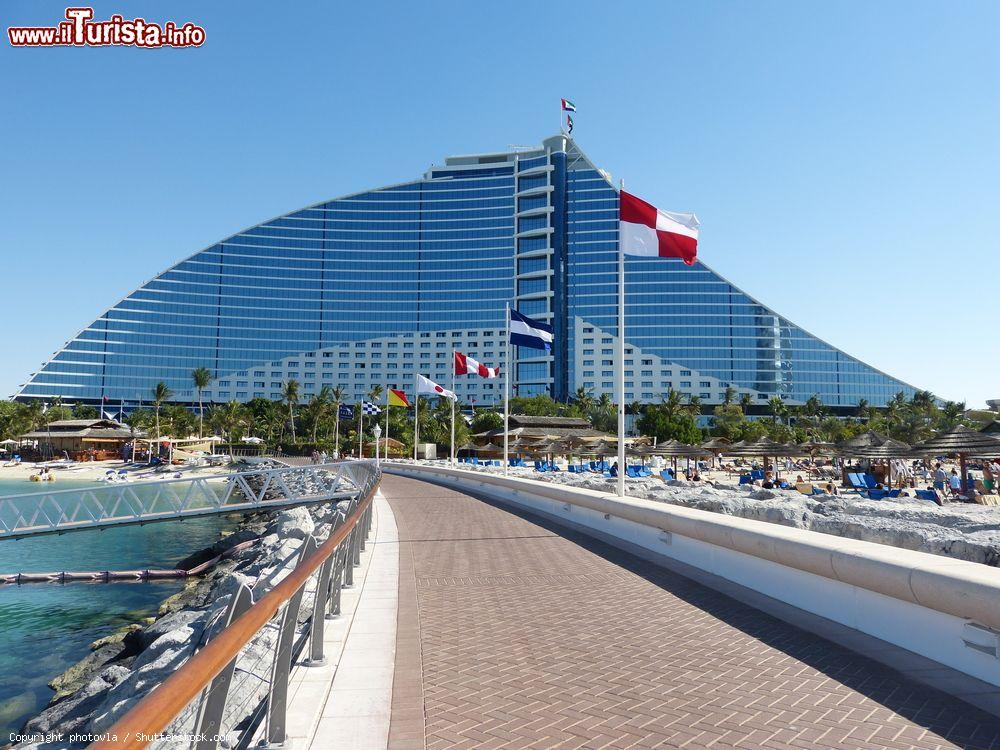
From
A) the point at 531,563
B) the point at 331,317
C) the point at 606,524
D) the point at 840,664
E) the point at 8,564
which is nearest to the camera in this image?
the point at 840,664

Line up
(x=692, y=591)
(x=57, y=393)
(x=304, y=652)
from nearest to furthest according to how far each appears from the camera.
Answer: (x=304, y=652)
(x=692, y=591)
(x=57, y=393)

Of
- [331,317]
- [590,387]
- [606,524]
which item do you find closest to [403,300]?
[331,317]

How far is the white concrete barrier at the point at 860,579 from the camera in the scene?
4.43 meters

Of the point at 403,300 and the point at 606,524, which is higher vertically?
the point at 403,300

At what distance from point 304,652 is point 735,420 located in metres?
116

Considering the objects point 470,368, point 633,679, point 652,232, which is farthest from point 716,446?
point 633,679

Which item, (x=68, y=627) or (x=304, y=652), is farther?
(x=68, y=627)

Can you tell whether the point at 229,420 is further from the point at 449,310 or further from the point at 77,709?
the point at 77,709

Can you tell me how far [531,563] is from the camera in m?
9.68

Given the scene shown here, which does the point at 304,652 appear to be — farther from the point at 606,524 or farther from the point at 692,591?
the point at 606,524

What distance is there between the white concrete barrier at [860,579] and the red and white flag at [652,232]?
6.51m

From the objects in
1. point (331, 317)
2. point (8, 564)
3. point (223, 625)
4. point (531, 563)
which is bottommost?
point (8, 564)

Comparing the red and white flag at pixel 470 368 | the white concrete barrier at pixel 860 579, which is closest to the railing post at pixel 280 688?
the white concrete barrier at pixel 860 579

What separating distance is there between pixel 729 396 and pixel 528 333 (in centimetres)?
12048
